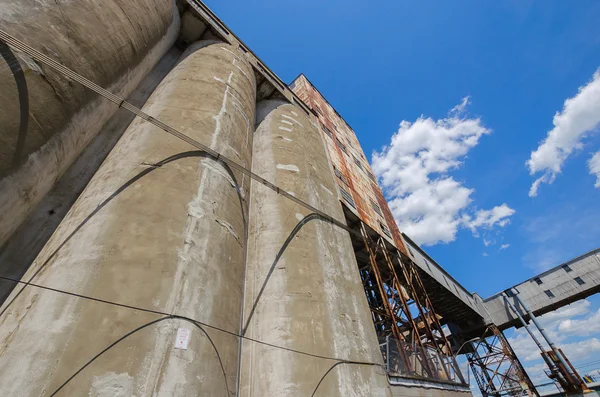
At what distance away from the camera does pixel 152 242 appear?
147 inches

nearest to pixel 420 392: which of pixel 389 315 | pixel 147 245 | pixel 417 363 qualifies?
pixel 417 363

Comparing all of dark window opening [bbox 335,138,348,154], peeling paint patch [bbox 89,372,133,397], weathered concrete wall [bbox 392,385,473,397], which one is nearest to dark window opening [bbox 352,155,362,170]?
dark window opening [bbox 335,138,348,154]

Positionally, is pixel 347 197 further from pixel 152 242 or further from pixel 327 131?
pixel 152 242

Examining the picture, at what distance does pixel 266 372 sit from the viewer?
16.0ft

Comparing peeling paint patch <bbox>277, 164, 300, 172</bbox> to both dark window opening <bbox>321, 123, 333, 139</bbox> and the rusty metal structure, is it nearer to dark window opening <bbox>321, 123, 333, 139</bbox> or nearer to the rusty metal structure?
the rusty metal structure

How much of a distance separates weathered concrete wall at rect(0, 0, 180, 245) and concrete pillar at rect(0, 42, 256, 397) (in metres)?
0.59

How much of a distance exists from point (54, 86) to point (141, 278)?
9.30 feet

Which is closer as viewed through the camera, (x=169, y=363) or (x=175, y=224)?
(x=169, y=363)

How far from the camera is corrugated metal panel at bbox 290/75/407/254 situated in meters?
14.0

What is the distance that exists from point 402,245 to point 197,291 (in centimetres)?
1386

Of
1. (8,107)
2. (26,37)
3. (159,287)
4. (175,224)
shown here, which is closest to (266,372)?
(159,287)

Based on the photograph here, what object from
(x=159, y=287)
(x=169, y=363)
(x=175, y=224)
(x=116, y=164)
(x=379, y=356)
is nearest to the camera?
(x=169, y=363)

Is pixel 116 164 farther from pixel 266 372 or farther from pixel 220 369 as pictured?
pixel 266 372

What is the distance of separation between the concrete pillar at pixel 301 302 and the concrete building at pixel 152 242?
0.11 ft
